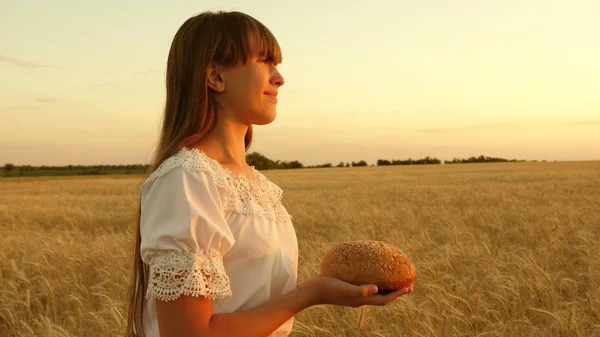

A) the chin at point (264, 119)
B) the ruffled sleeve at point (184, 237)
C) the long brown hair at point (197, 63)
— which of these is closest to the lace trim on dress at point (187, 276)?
the ruffled sleeve at point (184, 237)

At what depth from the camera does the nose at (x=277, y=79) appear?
1.63 m

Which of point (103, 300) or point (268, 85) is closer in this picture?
point (268, 85)

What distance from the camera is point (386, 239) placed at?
689 cm

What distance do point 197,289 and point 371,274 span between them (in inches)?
18.8

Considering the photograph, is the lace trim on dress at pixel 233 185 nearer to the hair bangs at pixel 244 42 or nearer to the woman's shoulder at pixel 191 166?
the woman's shoulder at pixel 191 166

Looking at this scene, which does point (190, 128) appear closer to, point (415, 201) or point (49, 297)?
point (49, 297)

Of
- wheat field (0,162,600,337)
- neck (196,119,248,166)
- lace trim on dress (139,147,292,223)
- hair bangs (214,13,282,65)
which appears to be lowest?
wheat field (0,162,600,337)

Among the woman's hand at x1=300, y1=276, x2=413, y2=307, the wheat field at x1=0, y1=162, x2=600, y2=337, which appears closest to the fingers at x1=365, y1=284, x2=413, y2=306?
the woman's hand at x1=300, y1=276, x2=413, y2=307

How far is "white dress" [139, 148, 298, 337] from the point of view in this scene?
134cm

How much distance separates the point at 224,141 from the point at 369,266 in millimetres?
541

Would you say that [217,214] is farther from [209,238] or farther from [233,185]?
[233,185]

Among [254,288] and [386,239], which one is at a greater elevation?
[254,288]

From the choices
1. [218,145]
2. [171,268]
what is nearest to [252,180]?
[218,145]

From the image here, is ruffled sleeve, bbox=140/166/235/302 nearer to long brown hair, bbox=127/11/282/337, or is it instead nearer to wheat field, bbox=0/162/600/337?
long brown hair, bbox=127/11/282/337
